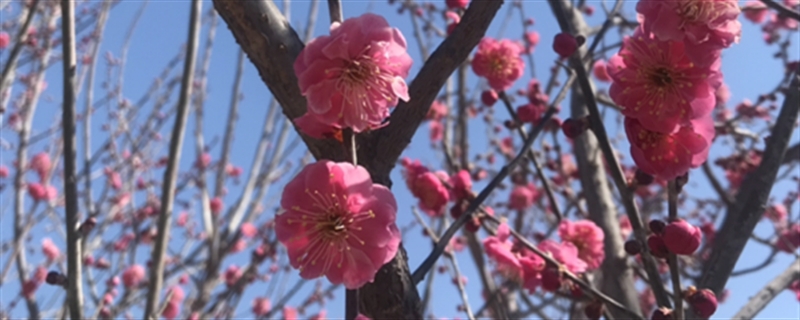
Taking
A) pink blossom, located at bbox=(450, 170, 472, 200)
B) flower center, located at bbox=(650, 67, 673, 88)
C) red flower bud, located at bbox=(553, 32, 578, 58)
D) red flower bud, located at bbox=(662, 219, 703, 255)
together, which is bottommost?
red flower bud, located at bbox=(662, 219, 703, 255)

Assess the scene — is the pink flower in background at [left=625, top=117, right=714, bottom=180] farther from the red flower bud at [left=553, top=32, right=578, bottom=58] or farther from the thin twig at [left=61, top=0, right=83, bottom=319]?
the thin twig at [left=61, top=0, right=83, bottom=319]

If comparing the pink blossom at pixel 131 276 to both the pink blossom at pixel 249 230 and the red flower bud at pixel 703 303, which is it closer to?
the pink blossom at pixel 249 230

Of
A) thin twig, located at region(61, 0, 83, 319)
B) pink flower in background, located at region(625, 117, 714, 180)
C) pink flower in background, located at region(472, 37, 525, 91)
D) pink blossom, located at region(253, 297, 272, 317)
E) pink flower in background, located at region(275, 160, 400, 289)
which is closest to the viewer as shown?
pink flower in background, located at region(275, 160, 400, 289)

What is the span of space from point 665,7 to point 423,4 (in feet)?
9.58

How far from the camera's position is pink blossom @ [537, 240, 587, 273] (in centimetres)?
165

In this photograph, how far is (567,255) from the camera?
1.70m

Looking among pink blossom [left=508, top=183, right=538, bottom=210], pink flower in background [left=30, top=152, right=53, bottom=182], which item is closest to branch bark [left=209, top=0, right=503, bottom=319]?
pink blossom [left=508, top=183, right=538, bottom=210]

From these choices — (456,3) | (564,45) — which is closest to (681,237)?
Answer: (564,45)

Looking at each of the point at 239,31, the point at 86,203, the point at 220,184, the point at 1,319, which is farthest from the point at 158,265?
the point at 220,184

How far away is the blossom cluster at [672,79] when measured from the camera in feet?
→ 3.35

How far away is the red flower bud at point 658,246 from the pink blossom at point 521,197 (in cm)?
223

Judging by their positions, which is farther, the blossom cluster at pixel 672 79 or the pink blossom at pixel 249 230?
the pink blossom at pixel 249 230

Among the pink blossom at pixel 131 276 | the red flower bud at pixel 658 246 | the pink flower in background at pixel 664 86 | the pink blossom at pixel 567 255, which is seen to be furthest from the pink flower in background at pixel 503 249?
the pink blossom at pixel 131 276

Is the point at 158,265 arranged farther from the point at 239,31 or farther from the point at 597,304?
the point at 597,304
